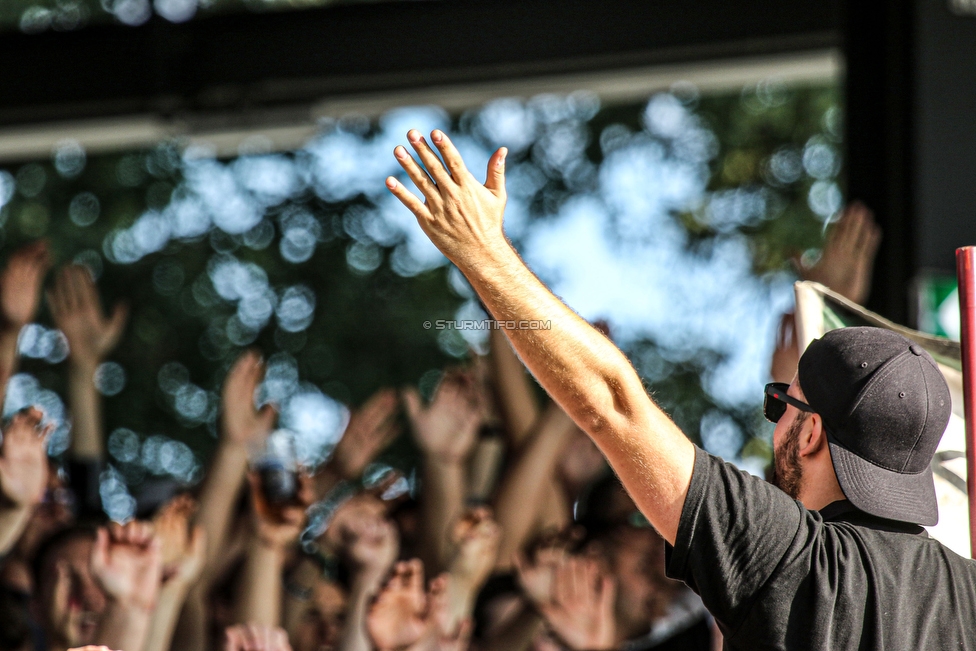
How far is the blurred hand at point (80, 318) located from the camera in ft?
18.5

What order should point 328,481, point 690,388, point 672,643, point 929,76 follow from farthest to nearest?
point 690,388 < point 328,481 < point 672,643 < point 929,76

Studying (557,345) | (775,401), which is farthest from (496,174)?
(775,401)

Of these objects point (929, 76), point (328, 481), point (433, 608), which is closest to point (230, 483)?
point (328, 481)

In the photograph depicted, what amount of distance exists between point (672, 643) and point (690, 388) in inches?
228

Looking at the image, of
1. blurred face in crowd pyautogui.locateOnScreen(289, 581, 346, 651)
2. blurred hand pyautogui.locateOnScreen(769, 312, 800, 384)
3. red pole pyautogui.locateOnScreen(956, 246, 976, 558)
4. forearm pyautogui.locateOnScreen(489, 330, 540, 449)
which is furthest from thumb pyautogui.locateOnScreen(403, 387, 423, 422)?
red pole pyautogui.locateOnScreen(956, 246, 976, 558)

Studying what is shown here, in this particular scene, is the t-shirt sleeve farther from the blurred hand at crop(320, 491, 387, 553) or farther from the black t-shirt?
the blurred hand at crop(320, 491, 387, 553)

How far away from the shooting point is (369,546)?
464 cm

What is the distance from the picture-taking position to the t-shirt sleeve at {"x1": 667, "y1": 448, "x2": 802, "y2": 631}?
1729mm

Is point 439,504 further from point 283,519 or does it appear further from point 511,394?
point 283,519

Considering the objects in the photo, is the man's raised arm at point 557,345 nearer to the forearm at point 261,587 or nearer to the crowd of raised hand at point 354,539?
the crowd of raised hand at point 354,539

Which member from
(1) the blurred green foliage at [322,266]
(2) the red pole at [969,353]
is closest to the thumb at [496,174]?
(2) the red pole at [969,353]

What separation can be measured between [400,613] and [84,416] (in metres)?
1.99

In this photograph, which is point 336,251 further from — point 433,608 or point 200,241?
point 433,608

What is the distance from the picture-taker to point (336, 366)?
10.8 m
